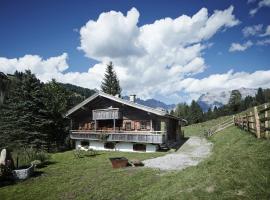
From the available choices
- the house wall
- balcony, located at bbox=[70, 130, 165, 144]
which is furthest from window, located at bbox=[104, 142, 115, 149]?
balcony, located at bbox=[70, 130, 165, 144]

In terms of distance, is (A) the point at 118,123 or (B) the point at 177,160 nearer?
(B) the point at 177,160

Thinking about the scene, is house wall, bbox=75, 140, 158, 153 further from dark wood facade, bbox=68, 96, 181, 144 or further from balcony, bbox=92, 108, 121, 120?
balcony, bbox=92, 108, 121, 120

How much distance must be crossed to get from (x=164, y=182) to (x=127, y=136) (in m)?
15.3

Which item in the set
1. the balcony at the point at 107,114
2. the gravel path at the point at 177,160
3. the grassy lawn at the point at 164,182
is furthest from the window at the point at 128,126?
the grassy lawn at the point at 164,182

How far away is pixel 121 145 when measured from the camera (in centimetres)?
2719

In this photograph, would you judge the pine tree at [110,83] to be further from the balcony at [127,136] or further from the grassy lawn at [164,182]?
the grassy lawn at [164,182]

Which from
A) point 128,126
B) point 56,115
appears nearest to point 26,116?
point 56,115

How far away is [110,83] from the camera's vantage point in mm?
57375

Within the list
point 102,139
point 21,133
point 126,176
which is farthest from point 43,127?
point 126,176

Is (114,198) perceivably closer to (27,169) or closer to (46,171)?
(27,169)

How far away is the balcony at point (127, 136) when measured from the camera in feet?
78.2

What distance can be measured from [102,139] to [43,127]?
865 centimetres

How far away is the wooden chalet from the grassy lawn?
8.94 meters

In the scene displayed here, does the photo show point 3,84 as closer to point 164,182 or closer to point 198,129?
point 164,182
